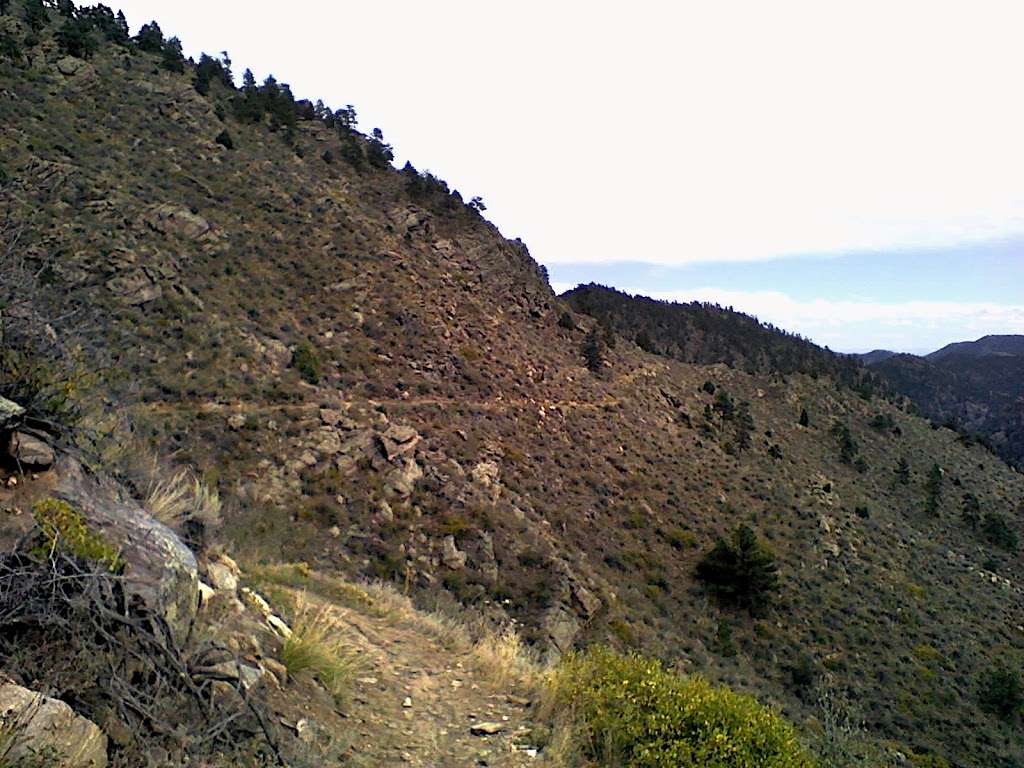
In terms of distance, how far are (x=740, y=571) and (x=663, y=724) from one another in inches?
725

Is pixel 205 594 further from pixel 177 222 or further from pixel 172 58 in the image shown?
pixel 172 58

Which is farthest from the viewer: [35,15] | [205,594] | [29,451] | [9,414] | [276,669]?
[35,15]

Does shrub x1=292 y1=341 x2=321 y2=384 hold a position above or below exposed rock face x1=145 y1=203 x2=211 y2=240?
below

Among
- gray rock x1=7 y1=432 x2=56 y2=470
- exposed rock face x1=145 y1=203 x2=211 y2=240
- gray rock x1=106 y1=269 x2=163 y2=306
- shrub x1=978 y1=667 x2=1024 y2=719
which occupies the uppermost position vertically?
exposed rock face x1=145 y1=203 x2=211 y2=240

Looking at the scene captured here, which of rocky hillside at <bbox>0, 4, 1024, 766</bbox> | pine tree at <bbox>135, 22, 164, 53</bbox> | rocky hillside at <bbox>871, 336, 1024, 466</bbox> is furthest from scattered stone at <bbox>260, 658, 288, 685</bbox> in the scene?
rocky hillside at <bbox>871, 336, 1024, 466</bbox>

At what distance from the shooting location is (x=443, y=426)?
21.5m

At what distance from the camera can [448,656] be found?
596 cm

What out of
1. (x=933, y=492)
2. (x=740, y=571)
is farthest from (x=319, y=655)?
(x=933, y=492)

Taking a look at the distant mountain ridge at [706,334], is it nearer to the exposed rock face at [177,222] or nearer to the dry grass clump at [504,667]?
the exposed rock face at [177,222]

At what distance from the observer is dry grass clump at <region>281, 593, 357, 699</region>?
14.1 feet

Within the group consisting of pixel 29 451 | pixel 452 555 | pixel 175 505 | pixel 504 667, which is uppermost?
pixel 29 451

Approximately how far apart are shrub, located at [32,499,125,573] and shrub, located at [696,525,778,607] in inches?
816

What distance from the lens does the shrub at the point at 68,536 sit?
2.95 m

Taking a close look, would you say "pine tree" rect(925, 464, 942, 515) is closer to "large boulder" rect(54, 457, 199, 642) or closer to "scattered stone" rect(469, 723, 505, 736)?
"scattered stone" rect(469, 723, 505, 736)
